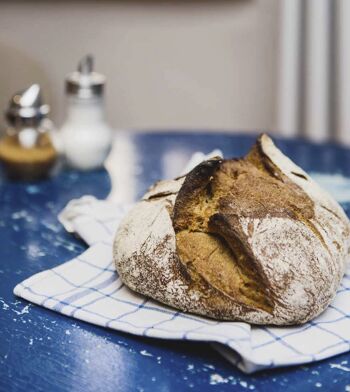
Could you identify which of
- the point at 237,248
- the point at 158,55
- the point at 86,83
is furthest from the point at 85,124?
the point at 158,55

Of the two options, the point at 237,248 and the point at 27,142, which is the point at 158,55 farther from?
the point at 237,248

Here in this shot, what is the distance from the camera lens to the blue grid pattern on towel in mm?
820

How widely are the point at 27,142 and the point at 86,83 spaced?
0.16 metres

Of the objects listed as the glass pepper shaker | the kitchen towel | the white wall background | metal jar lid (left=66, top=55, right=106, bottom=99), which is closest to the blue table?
the kitchen towel

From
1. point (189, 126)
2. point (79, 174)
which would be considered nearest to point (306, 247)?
point (79, 174)

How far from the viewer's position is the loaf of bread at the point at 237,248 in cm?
87

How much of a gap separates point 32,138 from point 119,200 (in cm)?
25

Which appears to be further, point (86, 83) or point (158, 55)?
point (158, 55)

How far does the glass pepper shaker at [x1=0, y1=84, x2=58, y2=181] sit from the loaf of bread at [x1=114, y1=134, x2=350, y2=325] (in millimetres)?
483

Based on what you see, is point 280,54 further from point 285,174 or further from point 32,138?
point 285,174

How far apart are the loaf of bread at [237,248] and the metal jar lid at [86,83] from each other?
0.53 meters

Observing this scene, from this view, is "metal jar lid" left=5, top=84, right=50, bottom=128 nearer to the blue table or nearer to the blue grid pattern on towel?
the blue table

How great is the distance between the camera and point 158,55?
8.48ft

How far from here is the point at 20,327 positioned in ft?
2.97
